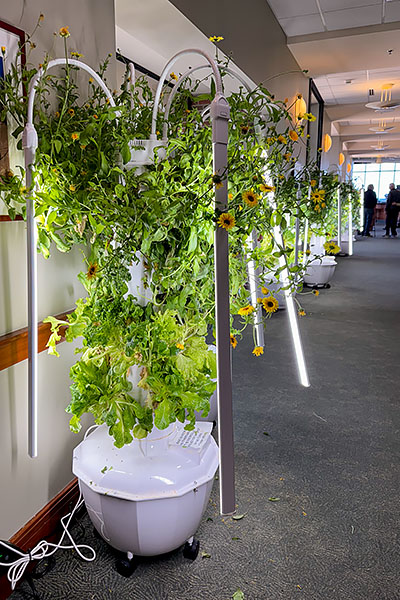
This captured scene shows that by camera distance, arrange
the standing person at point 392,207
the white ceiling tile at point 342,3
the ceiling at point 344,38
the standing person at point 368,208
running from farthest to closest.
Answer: the standing person at point 368,208 → the standing person at point 392,207 → the ceiling at point 344,38 → the white ceiling tile at point 342,3

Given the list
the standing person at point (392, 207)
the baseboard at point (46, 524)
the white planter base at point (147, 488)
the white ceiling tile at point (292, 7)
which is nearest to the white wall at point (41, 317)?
the baseboard at point (46, 524)

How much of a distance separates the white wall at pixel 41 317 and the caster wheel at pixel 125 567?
13.9 inches

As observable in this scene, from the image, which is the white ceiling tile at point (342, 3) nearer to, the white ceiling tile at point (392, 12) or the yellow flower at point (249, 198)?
the white ceiling tile at point (392, 12)

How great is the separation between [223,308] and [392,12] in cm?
486

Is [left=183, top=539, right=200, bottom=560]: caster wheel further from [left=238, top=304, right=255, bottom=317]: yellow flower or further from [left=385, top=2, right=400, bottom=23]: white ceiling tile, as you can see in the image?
[left=385, top=2, right=400, bottom=23]: white ceiling tile

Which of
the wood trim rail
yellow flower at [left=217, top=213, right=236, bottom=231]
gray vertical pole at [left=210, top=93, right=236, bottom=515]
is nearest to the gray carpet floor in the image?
gray vertical pole at [left=210, top=93, right=236, bottom=515]

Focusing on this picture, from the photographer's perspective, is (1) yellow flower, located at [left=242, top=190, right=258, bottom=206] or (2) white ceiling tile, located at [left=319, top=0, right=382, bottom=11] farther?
(2) white ceiling tile, located at [left=319, top=0, right=382, bottom=11]

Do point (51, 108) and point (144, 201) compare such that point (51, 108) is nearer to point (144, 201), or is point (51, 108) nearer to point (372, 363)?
point (144, 201)

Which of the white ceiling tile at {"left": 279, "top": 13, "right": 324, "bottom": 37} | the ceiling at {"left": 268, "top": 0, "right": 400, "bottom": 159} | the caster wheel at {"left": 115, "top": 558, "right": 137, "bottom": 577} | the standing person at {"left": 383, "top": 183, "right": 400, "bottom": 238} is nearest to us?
the caster wheel at {"left": 115, "top": 558, "right": 137, "bottom": 577}

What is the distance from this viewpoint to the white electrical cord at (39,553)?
150cm

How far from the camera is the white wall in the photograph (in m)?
1.58

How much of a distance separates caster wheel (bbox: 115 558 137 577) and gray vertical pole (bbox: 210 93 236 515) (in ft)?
1.60

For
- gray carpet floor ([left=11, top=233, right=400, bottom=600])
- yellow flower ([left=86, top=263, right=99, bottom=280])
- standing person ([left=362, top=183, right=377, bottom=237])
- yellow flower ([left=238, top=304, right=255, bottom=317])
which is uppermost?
standing person ([left=362, top=183, right=377, bottom=237])

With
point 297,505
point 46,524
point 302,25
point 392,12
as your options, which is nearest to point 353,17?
point 392,12
